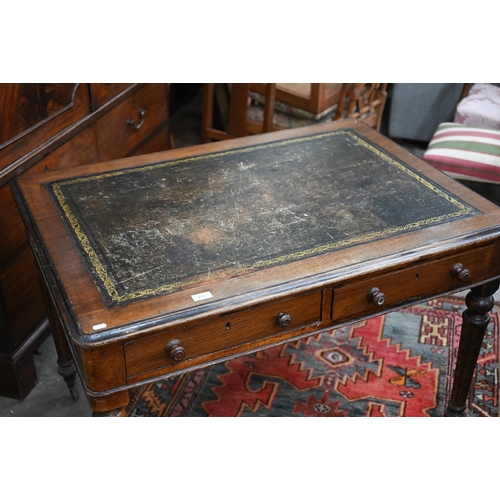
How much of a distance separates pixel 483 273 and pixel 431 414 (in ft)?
2.30

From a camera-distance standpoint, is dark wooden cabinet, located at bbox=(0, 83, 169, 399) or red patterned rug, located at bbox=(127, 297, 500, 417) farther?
red patterned rug, located at bbox=(127, 297, 500, 417)

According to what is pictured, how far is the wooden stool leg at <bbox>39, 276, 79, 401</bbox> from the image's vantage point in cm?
239

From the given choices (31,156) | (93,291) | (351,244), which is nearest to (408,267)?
(351,244)

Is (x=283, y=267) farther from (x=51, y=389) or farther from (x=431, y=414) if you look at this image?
(x=51, y=389)

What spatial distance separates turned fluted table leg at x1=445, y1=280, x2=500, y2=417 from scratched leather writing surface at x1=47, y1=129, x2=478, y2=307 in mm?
276

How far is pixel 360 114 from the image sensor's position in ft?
12.5

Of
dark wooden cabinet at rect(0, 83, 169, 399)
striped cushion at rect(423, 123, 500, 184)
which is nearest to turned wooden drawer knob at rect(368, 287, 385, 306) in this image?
dark wooden cabinet at rect(0, 83, 169, 399)

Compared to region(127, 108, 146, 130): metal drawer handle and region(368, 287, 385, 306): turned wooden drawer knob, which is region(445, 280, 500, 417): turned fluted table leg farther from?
region(127, 108, 146, 130): metal drawer handle

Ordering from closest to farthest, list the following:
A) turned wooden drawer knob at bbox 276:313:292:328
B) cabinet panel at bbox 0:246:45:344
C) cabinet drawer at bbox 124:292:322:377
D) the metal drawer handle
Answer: cabinet drawer at bbox 124:292:322:377 → turned wooden drawer knob at bbox 276:313:292:328 → cabinet panel at bbox 0:246:45:344 → the metal drawer handle

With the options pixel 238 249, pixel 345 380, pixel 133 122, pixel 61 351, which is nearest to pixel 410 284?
pixel 238 249

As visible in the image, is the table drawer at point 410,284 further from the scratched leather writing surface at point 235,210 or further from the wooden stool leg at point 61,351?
the wooden stool leg at point 61,351

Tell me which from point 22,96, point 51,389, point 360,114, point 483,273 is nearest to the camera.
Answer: point 483,273

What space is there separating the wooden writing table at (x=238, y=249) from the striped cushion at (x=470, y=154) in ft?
2.85

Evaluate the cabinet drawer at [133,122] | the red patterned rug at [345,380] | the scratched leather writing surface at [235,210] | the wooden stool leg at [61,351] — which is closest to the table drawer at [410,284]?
the scratched leather writing surface at [235,210]
